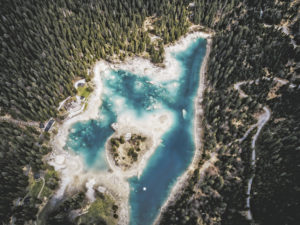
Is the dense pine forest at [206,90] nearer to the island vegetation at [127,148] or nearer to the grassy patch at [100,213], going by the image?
the grassy patch at [100,213]

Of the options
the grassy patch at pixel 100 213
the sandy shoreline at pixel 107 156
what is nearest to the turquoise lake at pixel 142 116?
the sandy shoreline at pixel 107 156

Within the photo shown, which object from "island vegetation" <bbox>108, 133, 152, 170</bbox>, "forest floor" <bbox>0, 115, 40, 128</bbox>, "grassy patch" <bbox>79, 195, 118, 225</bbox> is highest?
"forest floor" <bbox>0, 115, 40, 128</bbox>

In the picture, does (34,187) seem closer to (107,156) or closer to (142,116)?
(107,156)

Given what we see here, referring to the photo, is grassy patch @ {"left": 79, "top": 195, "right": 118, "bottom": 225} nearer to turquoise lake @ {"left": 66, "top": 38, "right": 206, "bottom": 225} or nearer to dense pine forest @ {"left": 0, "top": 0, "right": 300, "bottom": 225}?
dense pine forest @ {"left": 0, "top": 0, "right": 300, "bottom": 225}

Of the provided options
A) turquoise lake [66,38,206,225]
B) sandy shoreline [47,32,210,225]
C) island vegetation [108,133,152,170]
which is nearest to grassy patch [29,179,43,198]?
sandy shoreline [47,32,210,225]

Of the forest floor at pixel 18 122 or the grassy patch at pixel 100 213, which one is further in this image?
the forest floor at pixel 18 122

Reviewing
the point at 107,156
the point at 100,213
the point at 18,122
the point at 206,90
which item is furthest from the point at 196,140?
the point at 18,122

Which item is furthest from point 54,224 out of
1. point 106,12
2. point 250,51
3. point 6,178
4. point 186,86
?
point 250,51

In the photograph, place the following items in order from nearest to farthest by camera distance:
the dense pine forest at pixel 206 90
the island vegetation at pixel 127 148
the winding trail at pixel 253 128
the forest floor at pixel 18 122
Result: the dense pine forest at pixel 206 90, the winding trail at pixel 253 128, the island vegetation at pixel 127 148, the forest floor at pixel 18 122
